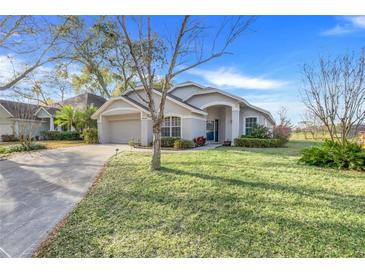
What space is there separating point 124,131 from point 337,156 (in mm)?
15183

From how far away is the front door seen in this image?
18611 millimetres

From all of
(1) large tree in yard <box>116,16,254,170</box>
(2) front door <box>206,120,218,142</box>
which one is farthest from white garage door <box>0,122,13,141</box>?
(1) large tree in yard <box>116,16,254,170</box>

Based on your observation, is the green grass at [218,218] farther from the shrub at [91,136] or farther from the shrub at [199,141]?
the shrub at [91,136]

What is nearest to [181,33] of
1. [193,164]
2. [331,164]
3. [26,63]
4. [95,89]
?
[193,164]

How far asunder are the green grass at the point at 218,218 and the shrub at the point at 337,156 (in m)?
1.09

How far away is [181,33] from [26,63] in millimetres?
12712

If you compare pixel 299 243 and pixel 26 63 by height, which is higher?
pixel 26 63

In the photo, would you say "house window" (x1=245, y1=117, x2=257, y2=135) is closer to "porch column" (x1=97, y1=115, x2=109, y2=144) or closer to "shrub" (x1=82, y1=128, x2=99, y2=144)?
"porch column" (x1=97, y1=115, x2=109, y2=144)

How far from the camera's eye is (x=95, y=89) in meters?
32.6

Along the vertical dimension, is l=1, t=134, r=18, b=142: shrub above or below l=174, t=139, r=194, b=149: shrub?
above

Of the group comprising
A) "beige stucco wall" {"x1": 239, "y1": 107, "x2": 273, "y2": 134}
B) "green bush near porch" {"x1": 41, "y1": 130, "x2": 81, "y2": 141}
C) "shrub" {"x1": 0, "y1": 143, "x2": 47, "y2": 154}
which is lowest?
"shrub" {"x1": 0, "y1": 143, "x2": 47, "y2": 154}

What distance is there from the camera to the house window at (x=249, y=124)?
53.5ft

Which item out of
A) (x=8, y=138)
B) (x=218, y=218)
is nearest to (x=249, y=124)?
(x=218, y=218)
